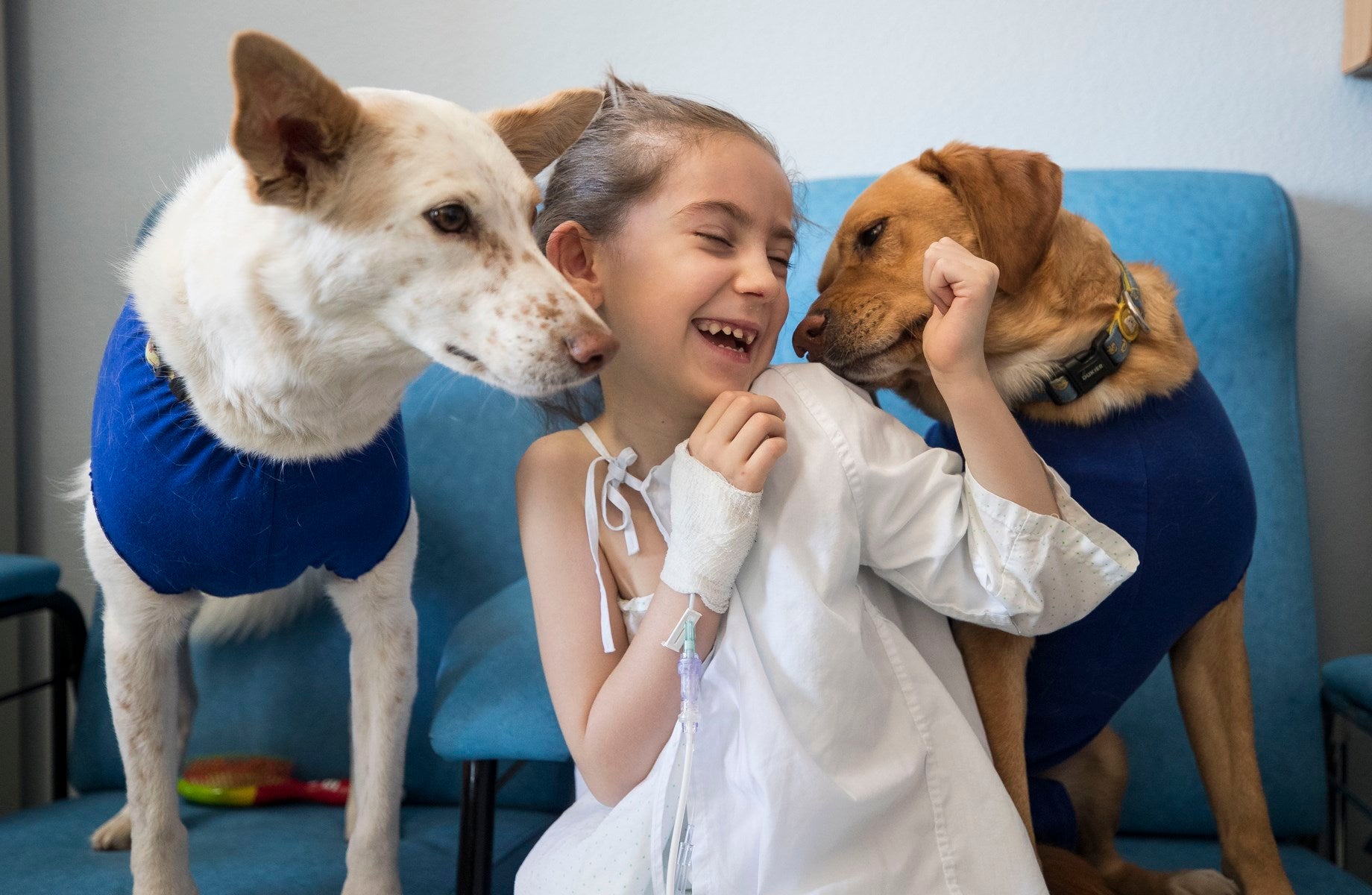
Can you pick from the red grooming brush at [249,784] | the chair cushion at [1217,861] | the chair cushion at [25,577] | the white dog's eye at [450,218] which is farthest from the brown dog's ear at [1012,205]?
the chair cushion at [25,577]

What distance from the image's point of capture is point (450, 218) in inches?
34.6

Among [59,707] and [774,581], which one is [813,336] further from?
[59,707]

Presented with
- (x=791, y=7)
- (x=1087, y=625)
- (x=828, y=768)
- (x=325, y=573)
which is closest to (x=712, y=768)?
(x=828, y=768)

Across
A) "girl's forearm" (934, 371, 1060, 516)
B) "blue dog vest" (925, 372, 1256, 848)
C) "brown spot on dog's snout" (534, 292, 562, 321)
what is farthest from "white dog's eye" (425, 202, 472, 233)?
"blue dog vest" (925, 372, 1256, 848)

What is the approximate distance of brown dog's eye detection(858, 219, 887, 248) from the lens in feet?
3.84

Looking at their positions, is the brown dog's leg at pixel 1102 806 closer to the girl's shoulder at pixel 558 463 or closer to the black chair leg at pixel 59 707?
the girl's shoulder at pixel 558 463

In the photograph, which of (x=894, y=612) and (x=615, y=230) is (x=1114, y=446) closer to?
(x=894, y=612)

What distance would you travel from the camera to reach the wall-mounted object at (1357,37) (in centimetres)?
150

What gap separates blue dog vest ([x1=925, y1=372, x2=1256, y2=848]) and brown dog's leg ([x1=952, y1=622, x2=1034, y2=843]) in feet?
0.28

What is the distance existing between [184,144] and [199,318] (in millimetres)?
1102

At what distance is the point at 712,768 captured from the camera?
86 cm

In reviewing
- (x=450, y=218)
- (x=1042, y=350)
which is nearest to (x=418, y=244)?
(x=450, y=218)

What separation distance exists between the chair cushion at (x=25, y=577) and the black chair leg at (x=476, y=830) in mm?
771

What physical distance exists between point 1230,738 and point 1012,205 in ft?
2.07
